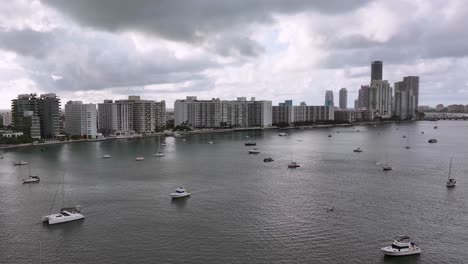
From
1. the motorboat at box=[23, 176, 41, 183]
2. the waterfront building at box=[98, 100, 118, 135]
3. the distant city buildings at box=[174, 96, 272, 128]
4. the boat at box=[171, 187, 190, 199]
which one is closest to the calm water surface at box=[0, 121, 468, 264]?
the boat at box=[171, 187, 190, 199]

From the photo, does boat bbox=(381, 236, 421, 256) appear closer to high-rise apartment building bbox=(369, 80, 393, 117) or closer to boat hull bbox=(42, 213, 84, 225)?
boat hull bbox=(42, 213, 84, 225)

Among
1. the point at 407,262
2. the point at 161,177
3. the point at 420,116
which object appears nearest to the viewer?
the point at 407,262

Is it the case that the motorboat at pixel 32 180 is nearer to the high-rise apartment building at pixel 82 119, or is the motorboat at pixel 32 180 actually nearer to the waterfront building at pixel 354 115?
the high-rise apartment building at pixel 82 119

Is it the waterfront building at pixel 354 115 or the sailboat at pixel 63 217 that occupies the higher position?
the waterfront building at pixel 354 115

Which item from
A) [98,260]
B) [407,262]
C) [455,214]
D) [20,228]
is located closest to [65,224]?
[20,228]

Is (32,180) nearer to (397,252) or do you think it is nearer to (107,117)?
(397,252)

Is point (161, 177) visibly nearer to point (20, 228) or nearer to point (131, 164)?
point (131, 164)

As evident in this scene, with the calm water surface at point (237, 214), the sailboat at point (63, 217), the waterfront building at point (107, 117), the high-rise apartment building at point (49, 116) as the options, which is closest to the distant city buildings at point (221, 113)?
the waterfront building at point (107, 117)
